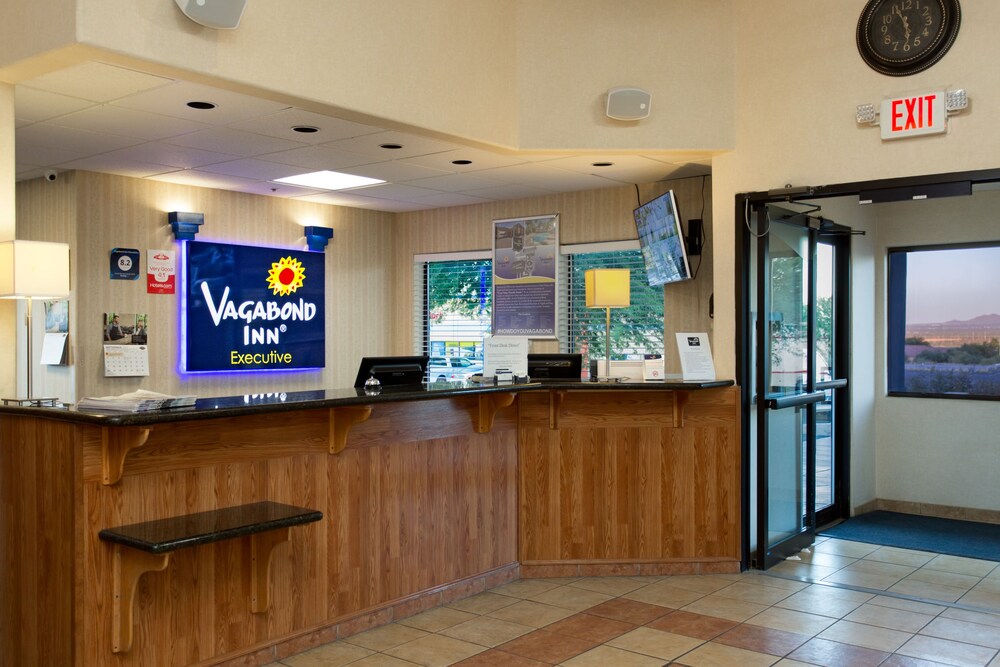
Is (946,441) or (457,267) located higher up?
(457,267)

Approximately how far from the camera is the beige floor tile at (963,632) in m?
4.29

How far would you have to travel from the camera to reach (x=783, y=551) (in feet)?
19.1

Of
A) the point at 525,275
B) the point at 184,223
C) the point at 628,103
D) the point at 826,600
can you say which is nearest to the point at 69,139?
the point at 184,223

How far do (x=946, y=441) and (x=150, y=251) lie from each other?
644 cm

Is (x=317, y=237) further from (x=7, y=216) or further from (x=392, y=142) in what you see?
(x=7, y=216)

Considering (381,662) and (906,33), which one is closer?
(381,662)

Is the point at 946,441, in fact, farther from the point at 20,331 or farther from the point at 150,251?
the point at 20,331

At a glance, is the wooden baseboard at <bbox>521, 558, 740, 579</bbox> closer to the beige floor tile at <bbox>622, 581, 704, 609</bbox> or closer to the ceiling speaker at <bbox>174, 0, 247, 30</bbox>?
the beige floor tile at <bbox>622, 581, 704, 609</bbox>

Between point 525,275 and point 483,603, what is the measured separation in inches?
139

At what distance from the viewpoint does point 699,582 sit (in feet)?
17.6

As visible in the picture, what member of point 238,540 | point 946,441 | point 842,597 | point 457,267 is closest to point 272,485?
point 238,540

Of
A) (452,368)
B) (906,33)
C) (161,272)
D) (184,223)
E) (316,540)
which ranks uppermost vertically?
(906,33)

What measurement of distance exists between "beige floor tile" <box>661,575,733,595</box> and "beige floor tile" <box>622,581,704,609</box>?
0.06 metres

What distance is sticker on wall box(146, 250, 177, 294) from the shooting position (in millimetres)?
6859
